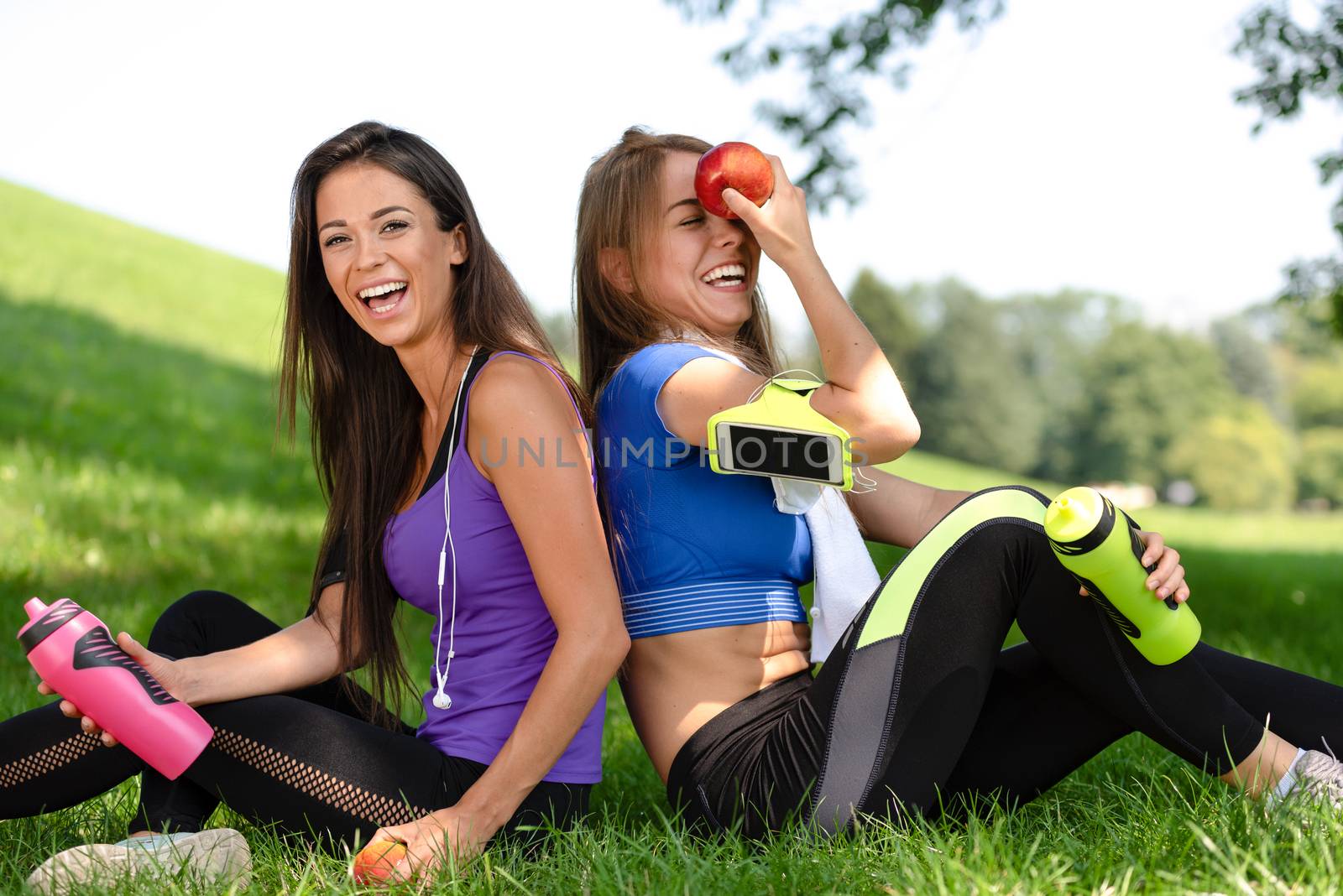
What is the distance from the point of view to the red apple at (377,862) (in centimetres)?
201

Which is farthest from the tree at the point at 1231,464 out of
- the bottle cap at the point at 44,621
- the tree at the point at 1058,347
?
the bottle cap at the point at 44,621

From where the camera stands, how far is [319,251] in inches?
102

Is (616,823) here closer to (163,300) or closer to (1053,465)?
(163,300)

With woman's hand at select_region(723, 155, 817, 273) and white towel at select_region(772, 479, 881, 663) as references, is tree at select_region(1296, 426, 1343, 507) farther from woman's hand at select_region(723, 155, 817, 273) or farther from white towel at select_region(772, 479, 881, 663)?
woman's hand at select_region(723, 155, 817, 273)

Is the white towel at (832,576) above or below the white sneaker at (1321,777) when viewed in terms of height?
above

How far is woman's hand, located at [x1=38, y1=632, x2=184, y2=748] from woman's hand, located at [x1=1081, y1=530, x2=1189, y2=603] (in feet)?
5.41

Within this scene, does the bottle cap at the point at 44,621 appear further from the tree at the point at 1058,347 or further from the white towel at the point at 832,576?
the tree at the point at 1058,347

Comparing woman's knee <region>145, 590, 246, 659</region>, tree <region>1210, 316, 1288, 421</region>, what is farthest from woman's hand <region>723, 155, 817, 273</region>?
tree <region>1210, 316, 1288, 421</region>

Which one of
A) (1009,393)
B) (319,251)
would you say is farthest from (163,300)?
(1009,393)

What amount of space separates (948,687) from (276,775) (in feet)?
4.00

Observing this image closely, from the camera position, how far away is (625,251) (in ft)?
8.29

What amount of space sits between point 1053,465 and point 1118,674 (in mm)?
56598

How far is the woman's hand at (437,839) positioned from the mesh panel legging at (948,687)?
0.46m

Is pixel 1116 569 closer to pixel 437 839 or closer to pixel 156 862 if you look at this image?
pixel 437 839
